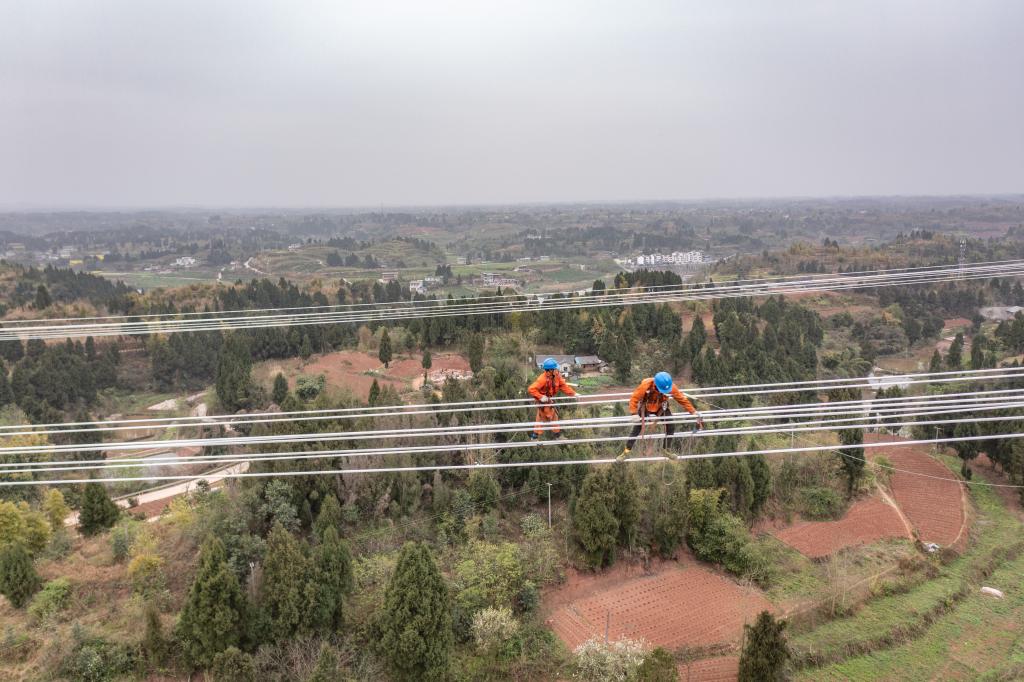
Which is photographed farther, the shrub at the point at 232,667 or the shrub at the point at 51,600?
the shrub at the point at 51,600

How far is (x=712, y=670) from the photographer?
16.7 meters

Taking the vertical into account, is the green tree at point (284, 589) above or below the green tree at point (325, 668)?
above

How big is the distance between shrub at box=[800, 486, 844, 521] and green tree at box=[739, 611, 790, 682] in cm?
1021

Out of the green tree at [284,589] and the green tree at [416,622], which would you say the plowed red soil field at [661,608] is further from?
the green tree at [284,589]

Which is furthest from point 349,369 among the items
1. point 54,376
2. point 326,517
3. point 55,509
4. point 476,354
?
point 326,517

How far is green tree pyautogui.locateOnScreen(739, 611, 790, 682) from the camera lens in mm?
14602

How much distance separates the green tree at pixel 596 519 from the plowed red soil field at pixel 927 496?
1294 cm

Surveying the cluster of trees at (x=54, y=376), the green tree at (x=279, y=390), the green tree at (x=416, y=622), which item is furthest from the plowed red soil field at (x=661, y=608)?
the cluster of trees at (x=54, y=376)

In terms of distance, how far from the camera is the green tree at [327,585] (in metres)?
16.0

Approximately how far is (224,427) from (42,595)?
57.9ft

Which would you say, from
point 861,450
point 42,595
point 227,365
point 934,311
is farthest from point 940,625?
point 934,311

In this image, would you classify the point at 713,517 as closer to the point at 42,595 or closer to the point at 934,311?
the point at 42,595

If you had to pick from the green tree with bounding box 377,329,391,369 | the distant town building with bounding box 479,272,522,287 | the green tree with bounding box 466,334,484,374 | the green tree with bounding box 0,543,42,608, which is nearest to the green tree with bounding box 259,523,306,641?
the green tree with bounding box 0,543,42,608

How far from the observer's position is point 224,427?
34.2 metres
